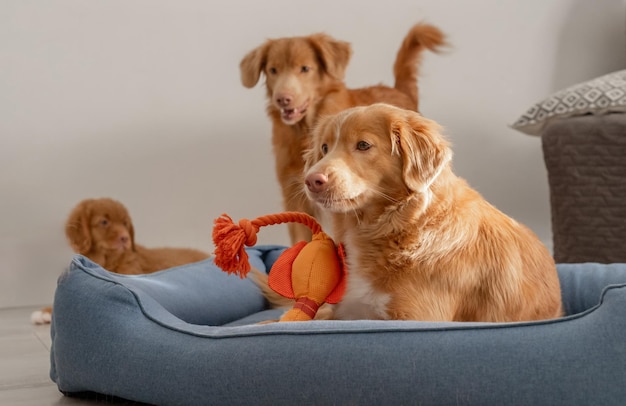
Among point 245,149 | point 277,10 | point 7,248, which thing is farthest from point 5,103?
point 277,10

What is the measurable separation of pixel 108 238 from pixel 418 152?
2.14 metres

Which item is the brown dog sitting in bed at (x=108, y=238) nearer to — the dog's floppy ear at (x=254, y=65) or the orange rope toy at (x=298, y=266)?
the dog's floppy ear at (x=254, y=65)

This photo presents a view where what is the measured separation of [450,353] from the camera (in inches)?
66.2

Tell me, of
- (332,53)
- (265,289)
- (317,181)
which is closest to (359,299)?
(317,181)

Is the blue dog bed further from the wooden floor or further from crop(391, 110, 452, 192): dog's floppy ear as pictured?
crop(391, 110, 452, 192): dog's floppy ear

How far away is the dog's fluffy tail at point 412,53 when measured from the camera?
4105mm

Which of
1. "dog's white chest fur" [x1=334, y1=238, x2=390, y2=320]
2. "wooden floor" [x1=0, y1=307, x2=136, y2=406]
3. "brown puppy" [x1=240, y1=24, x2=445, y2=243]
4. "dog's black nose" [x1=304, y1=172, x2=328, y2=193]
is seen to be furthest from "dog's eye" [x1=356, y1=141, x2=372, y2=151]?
"brown puppy" [x1=240, y1=24, x2=445, y2=243]

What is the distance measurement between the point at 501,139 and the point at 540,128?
85 centimetres

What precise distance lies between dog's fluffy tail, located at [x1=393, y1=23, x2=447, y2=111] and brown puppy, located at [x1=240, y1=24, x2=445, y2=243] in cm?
29

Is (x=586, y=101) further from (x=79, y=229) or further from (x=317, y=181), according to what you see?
(x=79, y=229)

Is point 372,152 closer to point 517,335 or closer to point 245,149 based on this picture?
point 517,335

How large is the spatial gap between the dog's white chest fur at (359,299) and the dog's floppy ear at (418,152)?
281 mm

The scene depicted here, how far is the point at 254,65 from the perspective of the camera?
3.67 m

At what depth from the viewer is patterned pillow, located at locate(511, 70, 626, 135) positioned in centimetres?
385
